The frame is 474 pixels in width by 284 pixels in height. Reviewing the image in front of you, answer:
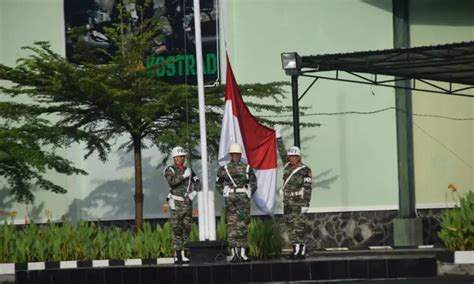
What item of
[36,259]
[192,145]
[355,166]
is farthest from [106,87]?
[355,166]

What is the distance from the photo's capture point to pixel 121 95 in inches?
857

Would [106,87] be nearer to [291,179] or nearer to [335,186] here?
[291,179]

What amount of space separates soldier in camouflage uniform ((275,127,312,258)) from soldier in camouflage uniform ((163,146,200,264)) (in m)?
1.56

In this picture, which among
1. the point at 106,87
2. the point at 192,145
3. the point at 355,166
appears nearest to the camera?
the point at 106,87

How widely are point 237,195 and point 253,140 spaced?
2140 mm

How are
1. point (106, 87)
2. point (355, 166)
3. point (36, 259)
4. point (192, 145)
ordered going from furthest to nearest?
point (355, 166), point (192, 145), point (106, 87), point (36, 259)

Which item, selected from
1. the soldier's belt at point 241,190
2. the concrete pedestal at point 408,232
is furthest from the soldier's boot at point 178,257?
the concrete pedestal at point 408,232

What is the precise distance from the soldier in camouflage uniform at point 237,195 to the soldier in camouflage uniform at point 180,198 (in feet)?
2.29

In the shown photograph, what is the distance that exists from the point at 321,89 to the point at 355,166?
1890mm

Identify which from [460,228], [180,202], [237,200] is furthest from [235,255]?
[460,228]

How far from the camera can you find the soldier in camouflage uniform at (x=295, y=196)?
18.6m

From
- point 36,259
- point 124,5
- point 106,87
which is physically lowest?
point 36,259

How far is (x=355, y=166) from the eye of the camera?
25812mm

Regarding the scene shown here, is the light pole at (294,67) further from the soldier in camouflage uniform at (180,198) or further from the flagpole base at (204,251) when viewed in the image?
the flagpole base at (204,251)
